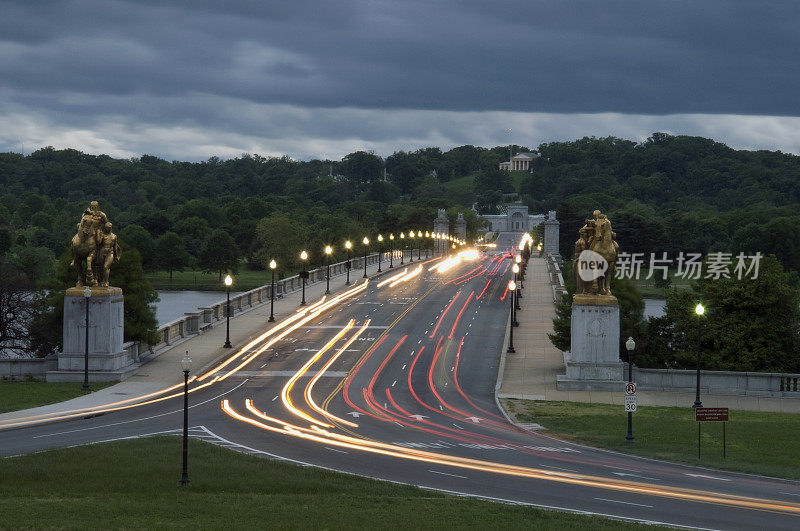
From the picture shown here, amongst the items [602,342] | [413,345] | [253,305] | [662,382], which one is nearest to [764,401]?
[662,382]

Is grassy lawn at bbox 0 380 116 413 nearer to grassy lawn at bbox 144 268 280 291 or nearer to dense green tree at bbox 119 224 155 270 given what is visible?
grassy lawn at bbox 144 268 280 291

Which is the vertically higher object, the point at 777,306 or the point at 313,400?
the point at 777,306

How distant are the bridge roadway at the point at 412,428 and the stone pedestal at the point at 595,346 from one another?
4.36 metres

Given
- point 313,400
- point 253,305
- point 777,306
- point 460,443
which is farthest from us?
point 253,305

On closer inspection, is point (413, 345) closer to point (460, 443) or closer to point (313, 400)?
point (313, 400)

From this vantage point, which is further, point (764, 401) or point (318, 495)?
point (764, 401)

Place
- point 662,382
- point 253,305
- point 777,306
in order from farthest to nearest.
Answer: point 253,305, point 777,306, point 662,382

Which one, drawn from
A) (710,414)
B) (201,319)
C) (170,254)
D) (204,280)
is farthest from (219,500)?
(204,280)

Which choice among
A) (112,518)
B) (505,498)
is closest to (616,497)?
(505,498)

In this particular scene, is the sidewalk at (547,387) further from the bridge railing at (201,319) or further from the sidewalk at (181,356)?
the bridge railing at (201,319)

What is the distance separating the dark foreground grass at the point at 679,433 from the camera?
32556 mm

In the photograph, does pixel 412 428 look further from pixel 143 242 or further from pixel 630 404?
pixel 143 242

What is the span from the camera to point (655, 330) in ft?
193

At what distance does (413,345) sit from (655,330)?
14.6 meters
